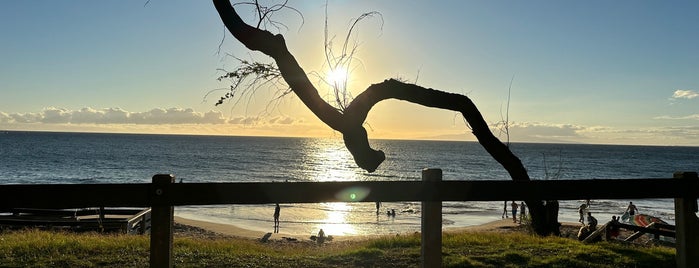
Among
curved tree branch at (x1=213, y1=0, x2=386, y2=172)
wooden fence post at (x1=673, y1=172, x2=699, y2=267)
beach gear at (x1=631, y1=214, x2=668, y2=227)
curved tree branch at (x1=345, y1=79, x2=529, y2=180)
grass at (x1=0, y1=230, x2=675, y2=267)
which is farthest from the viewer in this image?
beach gear at (x1=631, y1=214, x2=668, y2=227)

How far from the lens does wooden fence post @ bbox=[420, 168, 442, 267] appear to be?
13.5 feet

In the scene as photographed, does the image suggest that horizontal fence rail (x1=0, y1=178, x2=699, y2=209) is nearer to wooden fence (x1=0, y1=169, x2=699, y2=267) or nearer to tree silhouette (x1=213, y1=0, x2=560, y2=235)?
wooden fence (x1=0, y1=169, x2=699, y2=267)

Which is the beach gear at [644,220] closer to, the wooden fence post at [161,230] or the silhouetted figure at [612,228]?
the silhouetted figure at [612,228]

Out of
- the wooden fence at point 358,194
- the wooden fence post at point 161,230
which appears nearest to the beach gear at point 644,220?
the wooden fence at point 358,194

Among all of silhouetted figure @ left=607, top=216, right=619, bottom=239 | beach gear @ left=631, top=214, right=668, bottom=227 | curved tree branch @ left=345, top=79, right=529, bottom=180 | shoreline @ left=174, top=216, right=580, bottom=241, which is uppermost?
curved tree branch @ left=345, top=79, right=529, bottom=180

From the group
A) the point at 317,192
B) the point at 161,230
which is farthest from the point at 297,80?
the point at 161,230

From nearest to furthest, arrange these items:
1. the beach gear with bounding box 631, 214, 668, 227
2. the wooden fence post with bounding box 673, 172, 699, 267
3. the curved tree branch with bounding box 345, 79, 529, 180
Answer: the wooden fence post with bounding box 673, 172, 699, 267 → the curved tree branch with bounding box 345, 79, 529, 180 → the beach gear with bounding box 631, 214, 668, 227

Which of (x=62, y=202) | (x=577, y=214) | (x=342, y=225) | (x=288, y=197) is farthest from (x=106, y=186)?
(x=577, y=214)

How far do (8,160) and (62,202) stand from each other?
104499mm

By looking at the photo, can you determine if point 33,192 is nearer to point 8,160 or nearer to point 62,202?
point 62,202

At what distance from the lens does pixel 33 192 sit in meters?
3.49

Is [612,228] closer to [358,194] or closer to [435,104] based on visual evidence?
[435,104]

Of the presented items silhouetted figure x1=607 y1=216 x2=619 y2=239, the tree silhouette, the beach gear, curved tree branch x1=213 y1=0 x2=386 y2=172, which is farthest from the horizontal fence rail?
the beach gear

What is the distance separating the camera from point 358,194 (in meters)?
3.94
